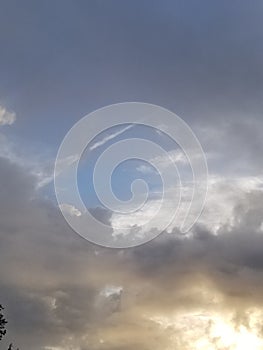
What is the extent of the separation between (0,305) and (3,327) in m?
5.51

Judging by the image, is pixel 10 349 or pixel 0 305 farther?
pixel 10 349

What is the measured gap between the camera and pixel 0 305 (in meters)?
155

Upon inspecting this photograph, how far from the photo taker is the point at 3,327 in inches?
6014

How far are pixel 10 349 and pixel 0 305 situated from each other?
3483cm

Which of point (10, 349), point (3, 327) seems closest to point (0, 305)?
point (3, 327)

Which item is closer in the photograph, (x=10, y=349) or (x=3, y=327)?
(x=3, y=327)

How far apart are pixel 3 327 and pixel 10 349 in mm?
34128

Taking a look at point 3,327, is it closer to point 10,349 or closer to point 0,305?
point 0,305

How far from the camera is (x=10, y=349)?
7224 inches
